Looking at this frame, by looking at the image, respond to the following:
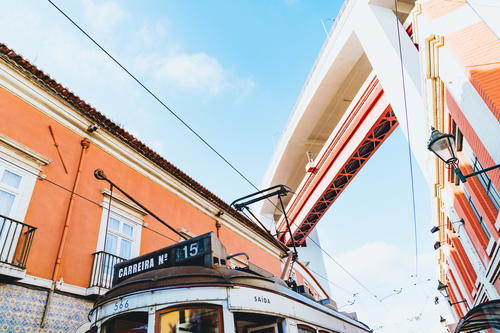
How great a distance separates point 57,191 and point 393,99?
11964 mm

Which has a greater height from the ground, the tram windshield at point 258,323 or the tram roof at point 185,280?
the tram roof at point 185,280

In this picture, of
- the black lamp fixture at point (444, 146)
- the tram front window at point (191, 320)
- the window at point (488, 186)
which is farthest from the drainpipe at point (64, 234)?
the window at point (488, 186)

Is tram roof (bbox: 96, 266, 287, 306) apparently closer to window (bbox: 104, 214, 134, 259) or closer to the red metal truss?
window (bbox: 104, 214, 134, 259)

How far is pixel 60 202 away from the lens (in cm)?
690

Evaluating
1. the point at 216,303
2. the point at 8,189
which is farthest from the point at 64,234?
the point at 216,303

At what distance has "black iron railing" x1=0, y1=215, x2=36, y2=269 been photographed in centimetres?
552

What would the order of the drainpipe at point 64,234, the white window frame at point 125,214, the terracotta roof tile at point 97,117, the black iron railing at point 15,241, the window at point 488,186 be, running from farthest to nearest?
the white window frame at point 125,214, the terracotta roof tile at point 97,117, the window at point 488,186, the drainpipe at point 64,234, the black iron railing at point 15,241

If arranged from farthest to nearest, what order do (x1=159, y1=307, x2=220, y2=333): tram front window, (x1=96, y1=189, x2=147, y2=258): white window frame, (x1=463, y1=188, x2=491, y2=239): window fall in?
(x1=463, y1=188, x2=491, y2=239): window
(x1=96, y1=189, x2=147, y2=258): white window frame
(x1=159, y1=307, x2=220, y2=333): tram front window

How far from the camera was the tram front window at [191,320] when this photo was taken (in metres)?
3.24

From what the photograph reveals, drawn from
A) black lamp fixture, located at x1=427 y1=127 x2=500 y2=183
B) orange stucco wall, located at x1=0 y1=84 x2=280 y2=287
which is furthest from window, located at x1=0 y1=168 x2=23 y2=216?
black lamp fixture, located at x1=427 y1=127 x2=500 y2=183

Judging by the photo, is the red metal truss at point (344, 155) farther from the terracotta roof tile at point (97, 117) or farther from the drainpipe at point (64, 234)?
the drainpipe at point (64, 234)

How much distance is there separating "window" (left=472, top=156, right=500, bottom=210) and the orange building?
25.0ft

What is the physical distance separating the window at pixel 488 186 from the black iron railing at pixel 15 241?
8.90 meters

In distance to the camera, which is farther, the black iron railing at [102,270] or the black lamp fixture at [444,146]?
the black iron railing at [102,270]
